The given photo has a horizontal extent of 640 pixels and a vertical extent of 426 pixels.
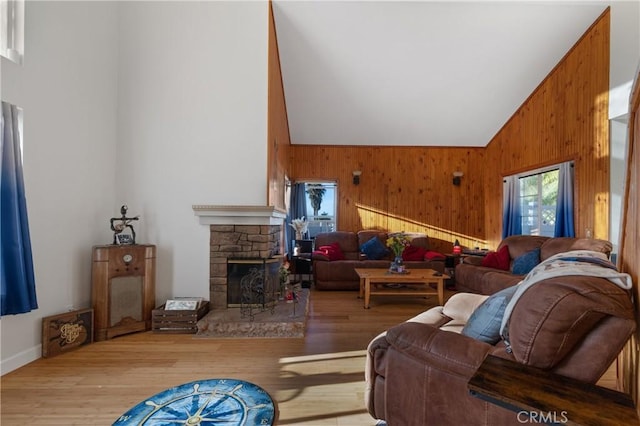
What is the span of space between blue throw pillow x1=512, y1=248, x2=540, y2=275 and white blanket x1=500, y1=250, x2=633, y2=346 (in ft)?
9.33

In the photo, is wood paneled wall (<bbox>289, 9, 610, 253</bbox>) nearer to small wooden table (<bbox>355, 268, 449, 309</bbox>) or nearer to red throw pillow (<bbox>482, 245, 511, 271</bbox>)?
red throw pillow (<bbox>482, 245, 511, 271</bbox>)

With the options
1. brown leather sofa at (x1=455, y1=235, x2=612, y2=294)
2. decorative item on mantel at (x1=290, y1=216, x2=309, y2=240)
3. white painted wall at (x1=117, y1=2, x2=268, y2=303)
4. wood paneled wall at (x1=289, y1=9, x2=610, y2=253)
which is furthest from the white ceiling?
brown leather sofa at (x1=455, y1=235, x2=612, y2=294)

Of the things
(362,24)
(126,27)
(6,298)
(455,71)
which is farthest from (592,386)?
(126,27)

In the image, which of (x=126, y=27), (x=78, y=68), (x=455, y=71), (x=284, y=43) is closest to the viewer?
(x=78, y=68)

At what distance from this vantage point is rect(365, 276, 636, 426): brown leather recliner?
1.04 metres

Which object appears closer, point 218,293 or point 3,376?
point 3,376

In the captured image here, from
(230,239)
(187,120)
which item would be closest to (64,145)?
(187,120)

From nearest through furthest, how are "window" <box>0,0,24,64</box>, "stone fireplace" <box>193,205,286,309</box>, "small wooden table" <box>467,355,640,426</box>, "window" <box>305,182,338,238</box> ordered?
"small wooden table" <box>467,355,640,426</box> < "window" <box>0,0,24,64</box> < "stone fireplace" <box>193,205,286,309</box> < "window" <box>305,182,338,238</box>

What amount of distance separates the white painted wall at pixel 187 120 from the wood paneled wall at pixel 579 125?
416 centimetres

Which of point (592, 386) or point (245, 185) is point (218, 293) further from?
point (592, 386)

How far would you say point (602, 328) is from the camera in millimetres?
1044

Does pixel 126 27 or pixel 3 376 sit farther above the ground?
pixel 126 27

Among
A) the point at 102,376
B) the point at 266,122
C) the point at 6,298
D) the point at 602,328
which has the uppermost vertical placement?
the point at 266,122

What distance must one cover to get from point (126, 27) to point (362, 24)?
285cm
